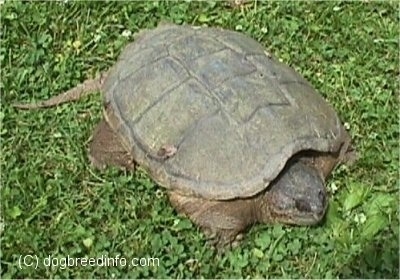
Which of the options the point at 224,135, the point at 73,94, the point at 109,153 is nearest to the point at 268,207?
the point at 224,135

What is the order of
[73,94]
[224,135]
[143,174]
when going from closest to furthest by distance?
1. [224,135]
2. [143,174]
3. [73,94]

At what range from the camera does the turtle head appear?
4016 millimetres

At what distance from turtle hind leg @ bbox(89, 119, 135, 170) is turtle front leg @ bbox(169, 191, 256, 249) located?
1.27 ft

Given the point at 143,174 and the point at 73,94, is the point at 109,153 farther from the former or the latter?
the point at 73,94

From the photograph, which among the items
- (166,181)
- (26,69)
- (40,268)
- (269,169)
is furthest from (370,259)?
(26,69)

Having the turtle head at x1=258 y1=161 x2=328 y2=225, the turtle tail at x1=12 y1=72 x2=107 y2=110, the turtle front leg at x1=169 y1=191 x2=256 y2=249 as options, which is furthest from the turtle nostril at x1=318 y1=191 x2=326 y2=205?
the turtle tail at x1=12 y1=72 x2=107 y2=110

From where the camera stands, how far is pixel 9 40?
201 inches

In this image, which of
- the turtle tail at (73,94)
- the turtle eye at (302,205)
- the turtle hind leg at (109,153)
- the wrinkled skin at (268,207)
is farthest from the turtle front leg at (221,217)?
the turtle tail at (73,94)

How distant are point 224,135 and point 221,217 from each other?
1.05 feet

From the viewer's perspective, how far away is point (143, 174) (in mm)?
4273

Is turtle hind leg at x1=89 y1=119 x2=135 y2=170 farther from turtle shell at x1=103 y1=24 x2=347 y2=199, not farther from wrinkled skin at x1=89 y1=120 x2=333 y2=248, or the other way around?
wrinkled skin at x1=89 y1=120 x2=333 y2=248

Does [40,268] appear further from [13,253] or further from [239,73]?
[239,73]

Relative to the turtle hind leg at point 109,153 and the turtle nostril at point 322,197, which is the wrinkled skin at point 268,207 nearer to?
the turtle nostril at point 322,197

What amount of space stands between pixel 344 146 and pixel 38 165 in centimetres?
129
